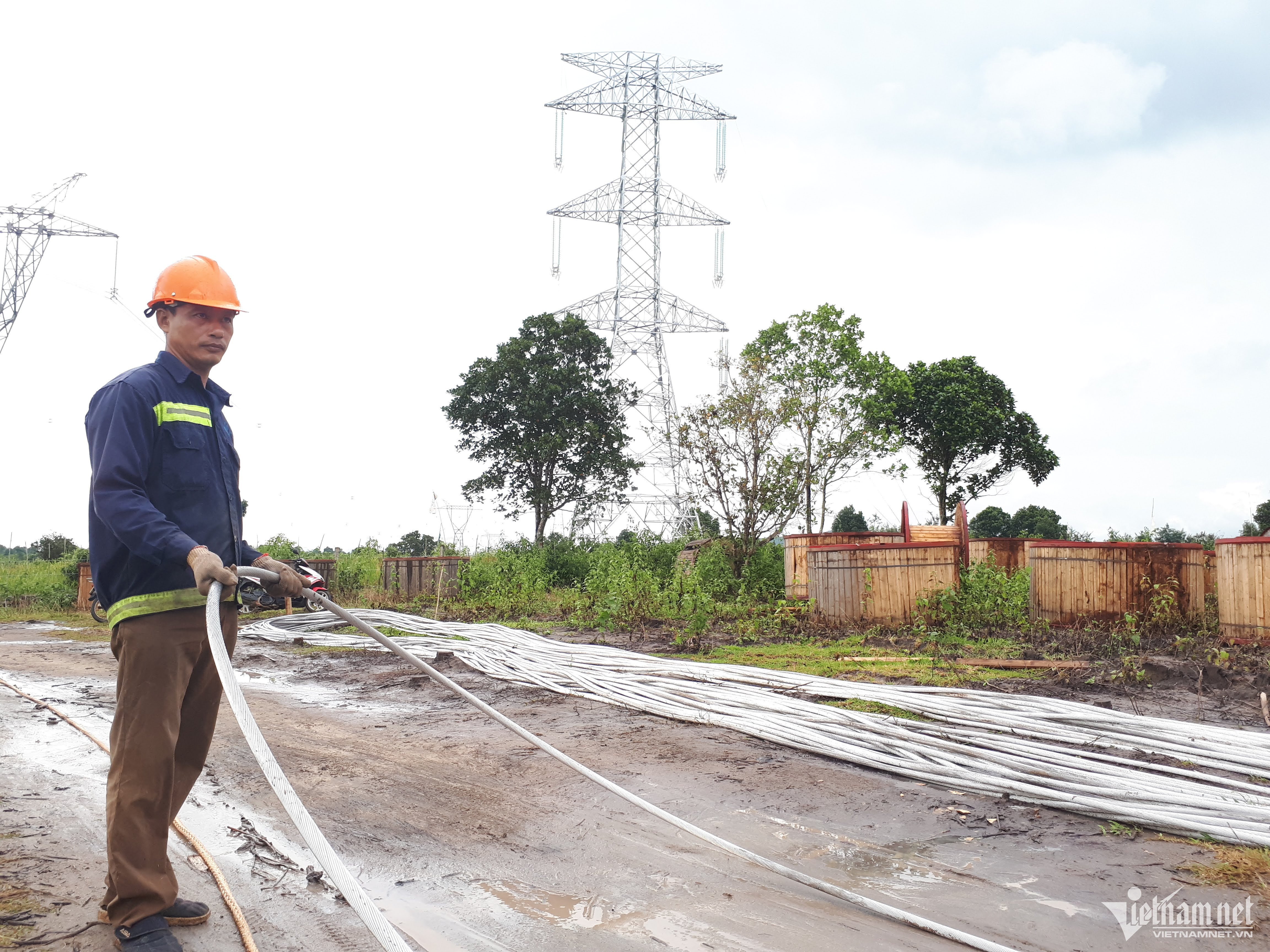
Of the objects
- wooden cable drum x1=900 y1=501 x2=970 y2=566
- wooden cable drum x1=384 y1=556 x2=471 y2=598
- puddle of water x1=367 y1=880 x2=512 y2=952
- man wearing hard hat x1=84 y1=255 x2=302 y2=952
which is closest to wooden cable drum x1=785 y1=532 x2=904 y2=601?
wooden cable drum x1=900 y1=501 x2=970 y2=566

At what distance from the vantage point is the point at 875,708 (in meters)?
5.24

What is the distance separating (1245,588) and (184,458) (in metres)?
8.65

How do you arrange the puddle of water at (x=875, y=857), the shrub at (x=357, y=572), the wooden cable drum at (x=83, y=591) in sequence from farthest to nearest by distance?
1. the wooden cable drum at (x=83, y=591)
2. the shrub at (x=357, y=572)
3. the puddle of water at (x=875, y=857)

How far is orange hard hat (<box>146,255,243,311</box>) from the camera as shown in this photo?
2695 mm

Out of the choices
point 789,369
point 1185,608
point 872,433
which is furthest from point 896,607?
point 789,369

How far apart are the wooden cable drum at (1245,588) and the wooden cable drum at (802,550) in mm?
4799

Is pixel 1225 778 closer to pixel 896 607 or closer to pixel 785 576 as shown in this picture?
pixel 896 607

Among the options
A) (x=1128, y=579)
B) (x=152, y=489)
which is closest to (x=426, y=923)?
(x=152, y=489)

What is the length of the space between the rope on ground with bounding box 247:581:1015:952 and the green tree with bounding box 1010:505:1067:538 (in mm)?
28649

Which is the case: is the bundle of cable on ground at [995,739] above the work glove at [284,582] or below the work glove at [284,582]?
below

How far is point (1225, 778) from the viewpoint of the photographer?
12.0 feet

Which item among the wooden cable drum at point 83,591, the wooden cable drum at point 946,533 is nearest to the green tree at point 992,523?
the wooden cable drum at point 946,533

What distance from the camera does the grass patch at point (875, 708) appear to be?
4.97 metres

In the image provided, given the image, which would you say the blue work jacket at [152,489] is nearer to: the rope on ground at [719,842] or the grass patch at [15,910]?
the rope on ground at [719,842]
